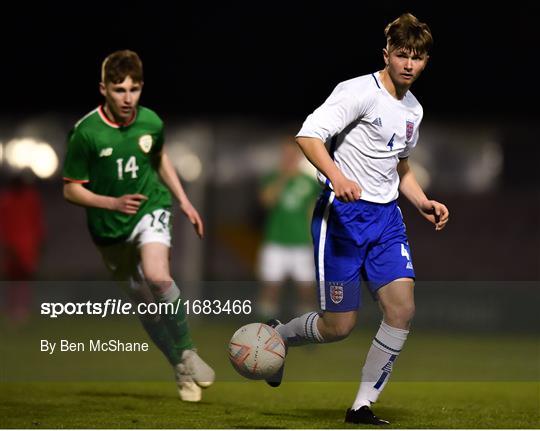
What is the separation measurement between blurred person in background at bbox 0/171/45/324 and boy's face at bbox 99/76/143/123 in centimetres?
749

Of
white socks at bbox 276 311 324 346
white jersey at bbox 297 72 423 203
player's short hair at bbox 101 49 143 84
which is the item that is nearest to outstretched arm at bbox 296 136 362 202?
white jersey at bbox 297 72 423 203

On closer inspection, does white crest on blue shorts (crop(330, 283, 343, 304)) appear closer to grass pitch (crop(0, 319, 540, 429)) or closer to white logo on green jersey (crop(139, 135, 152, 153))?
grass pitch (crop(0, 319, 540, 429))

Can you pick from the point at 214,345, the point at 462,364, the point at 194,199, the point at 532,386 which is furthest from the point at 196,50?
the point at 532,386

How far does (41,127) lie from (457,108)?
5354mm

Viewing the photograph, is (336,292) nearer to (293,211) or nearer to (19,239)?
(293,211)

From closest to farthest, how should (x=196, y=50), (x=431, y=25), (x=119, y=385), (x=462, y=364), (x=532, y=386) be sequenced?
(x=119, y=385) → (x=532, y=386) → (x=462, y=364) → (x=431, y=25) → (x=196, y=50)

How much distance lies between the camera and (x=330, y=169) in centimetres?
779

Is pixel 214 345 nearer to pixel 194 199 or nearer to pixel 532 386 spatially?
pixel 532 386

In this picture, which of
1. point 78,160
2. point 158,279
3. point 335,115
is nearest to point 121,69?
point 78,160

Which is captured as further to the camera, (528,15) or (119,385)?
(528,15)

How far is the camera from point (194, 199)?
18.5 meters

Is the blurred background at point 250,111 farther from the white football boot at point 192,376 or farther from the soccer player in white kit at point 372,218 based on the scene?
the soccer player in white kit at point 372,218

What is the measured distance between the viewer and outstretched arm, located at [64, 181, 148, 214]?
348 inches

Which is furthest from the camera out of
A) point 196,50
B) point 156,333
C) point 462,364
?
point 196,50
